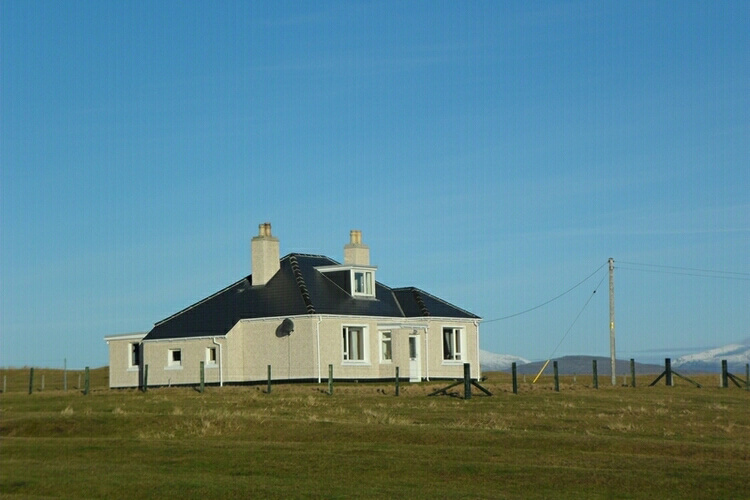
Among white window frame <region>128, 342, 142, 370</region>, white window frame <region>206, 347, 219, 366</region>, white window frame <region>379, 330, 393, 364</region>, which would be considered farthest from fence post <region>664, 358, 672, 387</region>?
white window frame <region>128, 342, 142, 370</region>

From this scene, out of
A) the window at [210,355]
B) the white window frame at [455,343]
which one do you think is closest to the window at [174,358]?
the window at [210,355]

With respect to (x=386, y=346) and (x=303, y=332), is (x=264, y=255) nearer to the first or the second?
(x=303, y=332)

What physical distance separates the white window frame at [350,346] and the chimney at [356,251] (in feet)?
19.0

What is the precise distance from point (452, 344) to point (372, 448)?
111ft

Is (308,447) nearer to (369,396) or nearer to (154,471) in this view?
(154,471)

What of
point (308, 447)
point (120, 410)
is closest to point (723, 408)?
point (308, 447)

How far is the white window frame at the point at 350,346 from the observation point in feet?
172

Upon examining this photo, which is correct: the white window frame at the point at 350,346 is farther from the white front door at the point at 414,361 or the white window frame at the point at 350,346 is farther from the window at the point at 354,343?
the white front door at the point at 414,361

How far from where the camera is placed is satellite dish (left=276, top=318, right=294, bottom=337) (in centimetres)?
5122

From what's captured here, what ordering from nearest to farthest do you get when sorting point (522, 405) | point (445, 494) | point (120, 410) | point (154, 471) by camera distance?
point (445, 494)
point (154, 471)
point (120, 410)
point (522, 405)

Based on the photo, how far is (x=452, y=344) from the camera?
192 ft

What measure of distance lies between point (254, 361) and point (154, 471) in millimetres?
30638

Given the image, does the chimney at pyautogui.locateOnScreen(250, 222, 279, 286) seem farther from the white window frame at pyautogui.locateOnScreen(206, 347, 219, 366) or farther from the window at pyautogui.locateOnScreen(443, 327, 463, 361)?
the window at pyautogui.locateOnScreen(443, 327, 463, 361)

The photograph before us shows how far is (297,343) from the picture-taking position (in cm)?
5141
